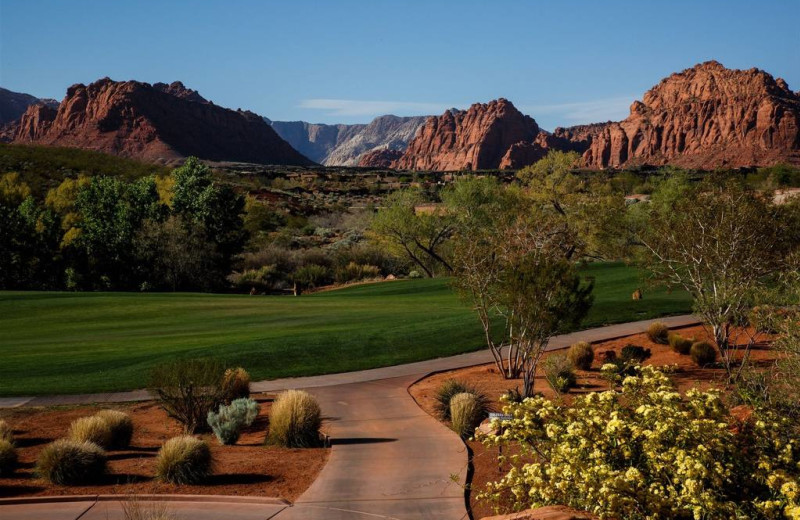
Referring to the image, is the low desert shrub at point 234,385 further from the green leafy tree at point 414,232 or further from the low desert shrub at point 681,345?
the green leafy tree at point 414,232

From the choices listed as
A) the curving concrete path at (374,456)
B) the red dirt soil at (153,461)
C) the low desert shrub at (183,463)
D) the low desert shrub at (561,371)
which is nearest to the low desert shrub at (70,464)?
the red dirt soil at (153,461)

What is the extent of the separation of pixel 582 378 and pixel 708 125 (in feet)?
509

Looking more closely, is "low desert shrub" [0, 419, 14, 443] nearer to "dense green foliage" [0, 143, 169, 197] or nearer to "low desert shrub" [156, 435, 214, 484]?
"low desert shrub" [156, 435, 214, 484]

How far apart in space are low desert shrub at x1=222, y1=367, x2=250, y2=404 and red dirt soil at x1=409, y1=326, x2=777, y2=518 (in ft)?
12.0

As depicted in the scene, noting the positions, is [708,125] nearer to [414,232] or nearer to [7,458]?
[414,232]

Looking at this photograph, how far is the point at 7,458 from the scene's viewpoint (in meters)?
11.5

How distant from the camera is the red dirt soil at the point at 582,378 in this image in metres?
12.4

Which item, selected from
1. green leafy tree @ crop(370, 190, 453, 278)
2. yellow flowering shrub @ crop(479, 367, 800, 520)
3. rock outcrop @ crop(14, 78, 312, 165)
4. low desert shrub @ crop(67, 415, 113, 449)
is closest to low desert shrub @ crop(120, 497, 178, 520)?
yellow flowering shrub @ crop(479, 367, 800, 520)

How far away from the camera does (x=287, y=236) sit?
6450 centimetres

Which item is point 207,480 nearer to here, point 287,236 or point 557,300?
point 557,300

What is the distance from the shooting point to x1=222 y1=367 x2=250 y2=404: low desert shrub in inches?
586

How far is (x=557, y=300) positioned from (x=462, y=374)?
3.79 metres

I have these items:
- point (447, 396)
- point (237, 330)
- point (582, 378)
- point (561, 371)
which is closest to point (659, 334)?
point (582, 378)

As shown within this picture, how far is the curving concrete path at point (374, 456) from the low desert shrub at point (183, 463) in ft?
3.56
